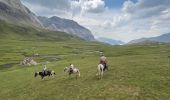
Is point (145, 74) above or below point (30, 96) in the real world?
above

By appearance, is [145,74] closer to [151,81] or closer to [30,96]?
[151,81]

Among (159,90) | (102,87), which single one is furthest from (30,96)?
(159,90)

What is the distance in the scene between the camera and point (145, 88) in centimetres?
3734

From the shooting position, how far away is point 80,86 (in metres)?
42.4

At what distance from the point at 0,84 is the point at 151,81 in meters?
34.5

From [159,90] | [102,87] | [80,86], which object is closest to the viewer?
[159,90]

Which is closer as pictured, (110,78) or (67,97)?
(67,97)

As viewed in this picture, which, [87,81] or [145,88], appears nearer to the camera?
[145,88]

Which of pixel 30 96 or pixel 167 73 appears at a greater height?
pixel 167 73

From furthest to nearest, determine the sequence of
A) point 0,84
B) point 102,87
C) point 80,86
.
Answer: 1. point 0,84
2. point 80,86
3. point 102,87

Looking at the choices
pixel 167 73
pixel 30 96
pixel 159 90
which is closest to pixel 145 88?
pixel 159 90

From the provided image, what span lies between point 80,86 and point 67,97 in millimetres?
4122

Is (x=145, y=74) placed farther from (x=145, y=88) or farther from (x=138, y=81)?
(x=145, y=88)

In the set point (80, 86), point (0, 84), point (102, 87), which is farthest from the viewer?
point (0, 84)
